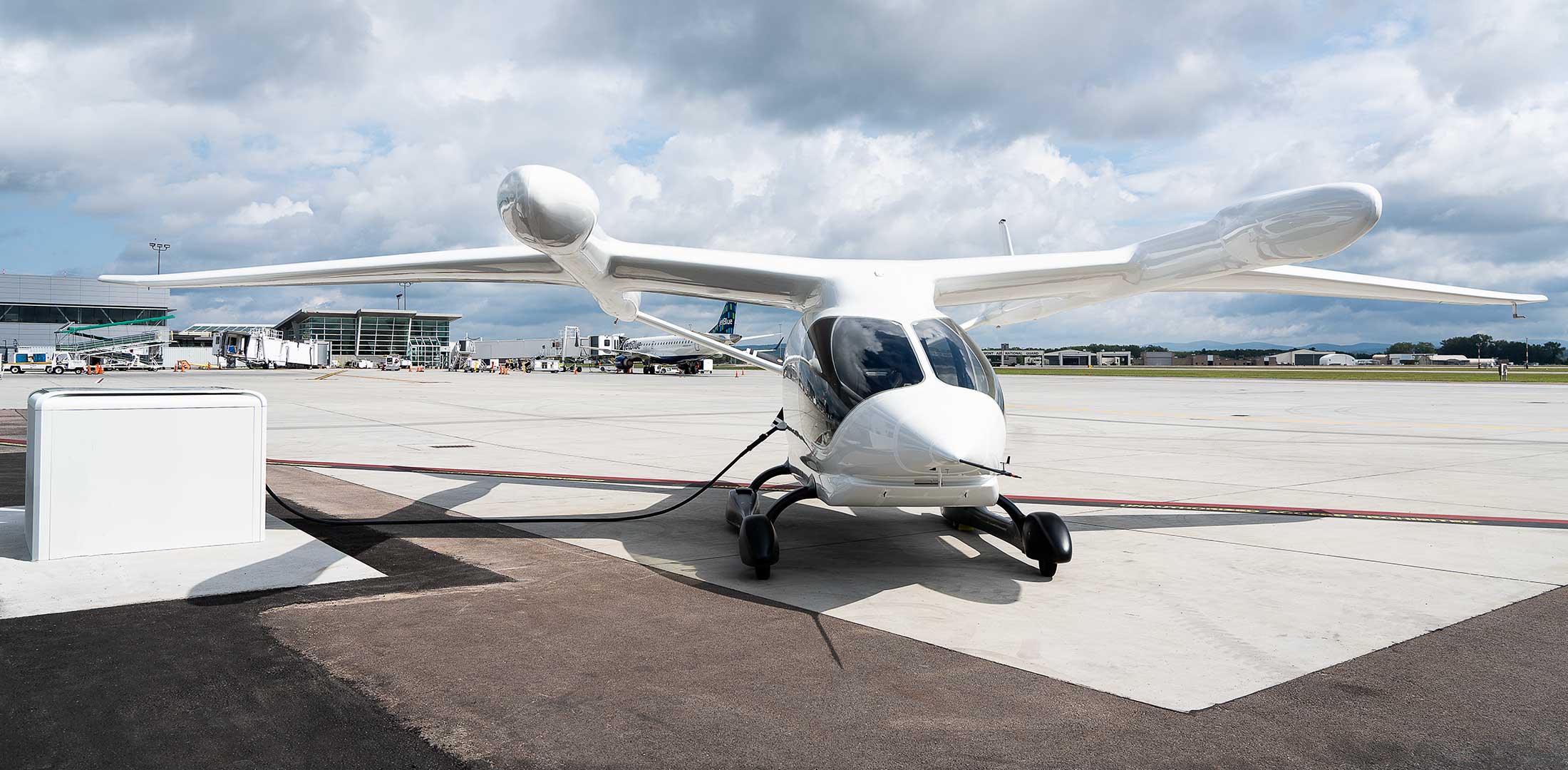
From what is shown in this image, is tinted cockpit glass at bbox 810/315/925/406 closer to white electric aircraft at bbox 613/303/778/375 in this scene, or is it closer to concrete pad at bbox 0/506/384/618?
concrete pad at bbox 0/506/384/618

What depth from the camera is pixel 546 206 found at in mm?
5594

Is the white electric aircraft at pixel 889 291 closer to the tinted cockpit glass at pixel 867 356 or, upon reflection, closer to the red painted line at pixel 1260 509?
the tinted cockpit glass at pixel 867 356

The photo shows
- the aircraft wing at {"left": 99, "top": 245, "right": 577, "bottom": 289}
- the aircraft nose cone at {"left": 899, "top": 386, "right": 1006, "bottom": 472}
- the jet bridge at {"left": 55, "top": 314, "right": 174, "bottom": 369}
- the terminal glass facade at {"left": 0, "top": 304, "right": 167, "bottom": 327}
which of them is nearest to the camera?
the aircraft nose cone at {"left": 899, "top": 386, "right": 1006, "bottom": 472}

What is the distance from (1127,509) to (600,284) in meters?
6.42

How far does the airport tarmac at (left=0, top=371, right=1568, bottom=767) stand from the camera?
4.54 meters

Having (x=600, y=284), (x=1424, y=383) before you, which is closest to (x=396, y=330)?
(x=1424, y=383)

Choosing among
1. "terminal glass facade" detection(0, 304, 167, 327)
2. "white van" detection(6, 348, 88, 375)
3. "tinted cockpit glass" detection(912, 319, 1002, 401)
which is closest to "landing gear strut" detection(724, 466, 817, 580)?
"tinted cockpit glass" detection(912, 319, 1002, 401)

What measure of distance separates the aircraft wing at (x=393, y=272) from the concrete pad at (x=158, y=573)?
2.97m

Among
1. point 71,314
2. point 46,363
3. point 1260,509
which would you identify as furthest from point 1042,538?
point 71,314

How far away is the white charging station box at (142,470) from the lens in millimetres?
6840

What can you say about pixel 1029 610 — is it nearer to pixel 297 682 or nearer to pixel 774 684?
pixel 774 684

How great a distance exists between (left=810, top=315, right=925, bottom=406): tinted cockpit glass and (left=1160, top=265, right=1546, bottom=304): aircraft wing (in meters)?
4.27

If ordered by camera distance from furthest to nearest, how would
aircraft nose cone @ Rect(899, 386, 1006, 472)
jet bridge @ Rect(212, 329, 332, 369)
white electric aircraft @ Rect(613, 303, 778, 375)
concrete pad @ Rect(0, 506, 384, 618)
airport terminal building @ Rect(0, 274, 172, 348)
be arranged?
airport terminal building @ Rect(0, 274, 172, 348) < jet bridge @ Rect(212, 329, 332, 369) < white electric aircraft @ Rect(613, 303, 778, 375) < aircraft nose cone @ Rect(899, 386, 1006, 472) < concrete pad @ Rect(0, 506, 384, 618)

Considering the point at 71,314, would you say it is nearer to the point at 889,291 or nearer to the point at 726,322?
the point at 726,322
